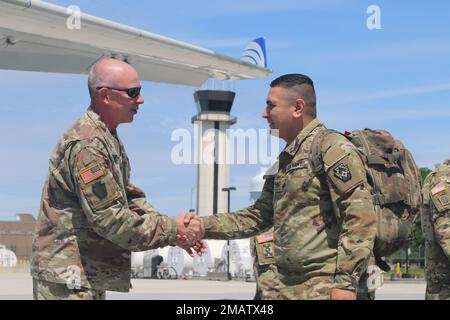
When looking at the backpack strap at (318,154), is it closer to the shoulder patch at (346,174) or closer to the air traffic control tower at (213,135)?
the shoulder patch at (346,174)

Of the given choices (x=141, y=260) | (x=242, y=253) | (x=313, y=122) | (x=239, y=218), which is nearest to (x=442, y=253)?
(x=239, y=218)

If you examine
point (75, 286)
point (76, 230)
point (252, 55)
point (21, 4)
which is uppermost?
point (252, 55)

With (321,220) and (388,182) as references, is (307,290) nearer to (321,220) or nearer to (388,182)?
(321,220)

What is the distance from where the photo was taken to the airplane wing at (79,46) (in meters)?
22.4

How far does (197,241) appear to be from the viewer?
4996 mm

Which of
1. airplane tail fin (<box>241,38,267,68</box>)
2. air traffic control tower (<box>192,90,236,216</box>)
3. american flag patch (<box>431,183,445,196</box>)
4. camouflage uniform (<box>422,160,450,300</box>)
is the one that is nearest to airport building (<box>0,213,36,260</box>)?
air traffic control tower (<box>192,90,236,216</box>)

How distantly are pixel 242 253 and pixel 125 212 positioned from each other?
126 feet

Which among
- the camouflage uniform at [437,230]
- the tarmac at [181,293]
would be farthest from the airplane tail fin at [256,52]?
the camouflage uniform at [437,230]

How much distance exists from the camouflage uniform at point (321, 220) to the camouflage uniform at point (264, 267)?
0.09 m

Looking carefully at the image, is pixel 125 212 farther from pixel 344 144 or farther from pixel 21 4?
pixel 21 4

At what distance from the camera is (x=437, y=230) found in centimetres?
613

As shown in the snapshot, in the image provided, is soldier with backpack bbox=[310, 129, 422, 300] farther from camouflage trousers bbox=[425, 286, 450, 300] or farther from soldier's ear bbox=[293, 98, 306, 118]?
camouflage trousers bbox=[425, 286, 450, 300]

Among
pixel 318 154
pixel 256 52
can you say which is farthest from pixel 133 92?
pixel 256 52

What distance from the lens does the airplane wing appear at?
2241 centimetres
